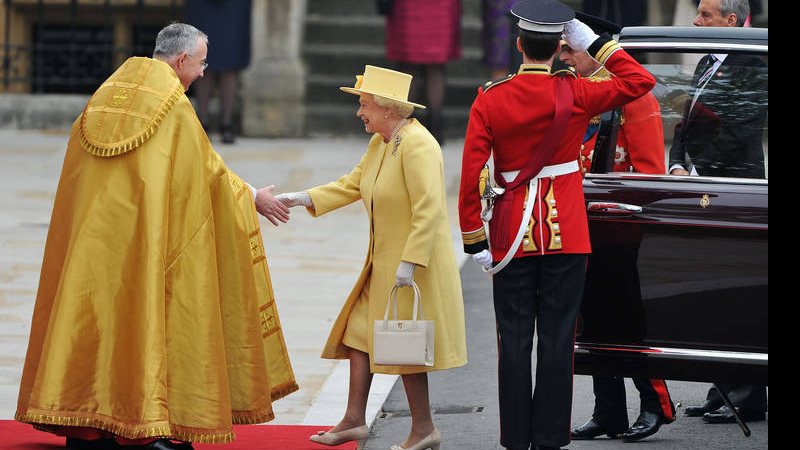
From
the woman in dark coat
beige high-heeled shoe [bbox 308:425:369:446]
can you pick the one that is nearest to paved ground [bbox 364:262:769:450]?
beige high-heeled shoe [bbox 308:425:369:446]

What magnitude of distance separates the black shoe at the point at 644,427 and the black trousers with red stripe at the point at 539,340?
79 cm

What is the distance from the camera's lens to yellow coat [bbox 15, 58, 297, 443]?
6043mm

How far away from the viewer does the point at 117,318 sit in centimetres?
608

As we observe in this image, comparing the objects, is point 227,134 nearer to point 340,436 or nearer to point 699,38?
point 340,436

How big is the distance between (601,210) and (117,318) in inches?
73.0

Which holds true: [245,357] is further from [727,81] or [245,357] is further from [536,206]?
[727,81]

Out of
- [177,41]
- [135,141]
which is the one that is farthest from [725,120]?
[135,141]

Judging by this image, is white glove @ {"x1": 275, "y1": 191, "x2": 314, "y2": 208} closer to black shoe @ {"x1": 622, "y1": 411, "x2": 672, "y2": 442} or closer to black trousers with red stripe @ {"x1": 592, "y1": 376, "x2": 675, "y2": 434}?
black trousers with red stripe @ {"x1": 592, "y1": 376, "x2": 675, "y2": 434}

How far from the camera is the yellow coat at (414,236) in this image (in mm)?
6332

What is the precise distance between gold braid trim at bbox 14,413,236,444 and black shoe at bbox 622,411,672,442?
1.75 m

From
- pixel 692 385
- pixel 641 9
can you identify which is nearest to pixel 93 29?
pixel 641 9

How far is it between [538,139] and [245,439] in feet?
5.89

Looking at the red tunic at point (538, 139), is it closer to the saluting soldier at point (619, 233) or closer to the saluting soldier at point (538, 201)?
the saluting soldier at point (538, 201)

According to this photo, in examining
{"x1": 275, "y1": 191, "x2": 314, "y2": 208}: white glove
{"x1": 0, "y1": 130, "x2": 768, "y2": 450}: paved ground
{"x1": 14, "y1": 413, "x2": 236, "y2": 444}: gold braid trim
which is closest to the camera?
{"x1": 14, "y1": 413, "x2": 236, "y2": 444}: gold braid trim
